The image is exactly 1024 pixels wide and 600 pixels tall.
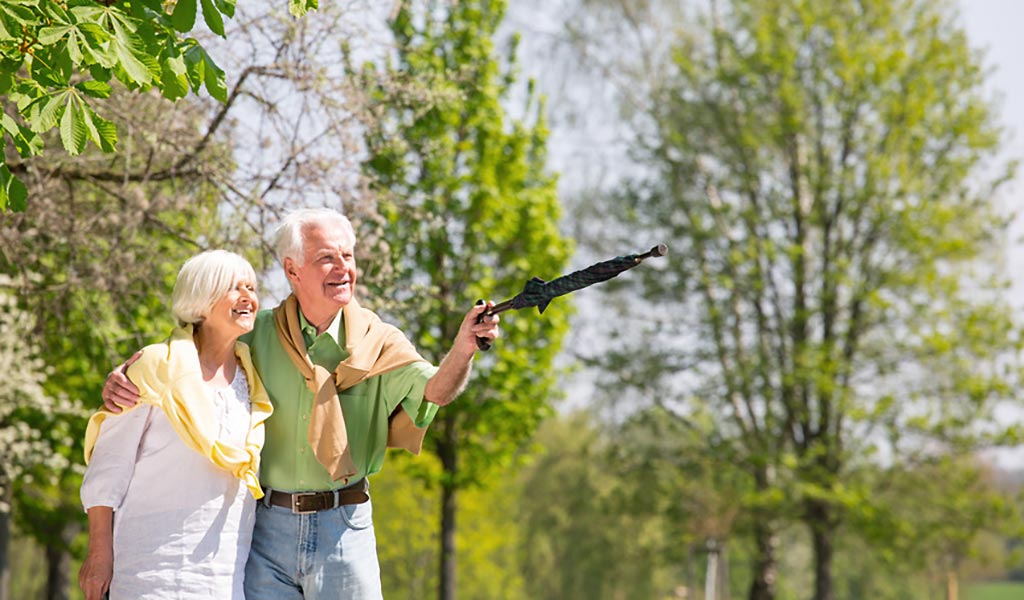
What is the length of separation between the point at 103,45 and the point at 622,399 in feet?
51.1

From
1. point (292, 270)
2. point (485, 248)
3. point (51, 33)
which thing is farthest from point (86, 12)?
point (485, 248)

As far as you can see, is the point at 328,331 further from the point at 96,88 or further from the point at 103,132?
the point at 96,88

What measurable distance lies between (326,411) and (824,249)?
48.1ft

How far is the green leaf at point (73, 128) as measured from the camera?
363 cm

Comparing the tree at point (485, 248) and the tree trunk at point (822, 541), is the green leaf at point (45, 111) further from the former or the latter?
the tree trunk at point (822, 541)

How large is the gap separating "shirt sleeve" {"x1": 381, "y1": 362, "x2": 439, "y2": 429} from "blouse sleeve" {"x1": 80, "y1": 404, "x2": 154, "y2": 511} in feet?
2.25

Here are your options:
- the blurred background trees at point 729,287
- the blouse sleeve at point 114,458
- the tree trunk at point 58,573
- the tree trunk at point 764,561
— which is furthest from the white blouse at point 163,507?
the tree trunk at point 58,573

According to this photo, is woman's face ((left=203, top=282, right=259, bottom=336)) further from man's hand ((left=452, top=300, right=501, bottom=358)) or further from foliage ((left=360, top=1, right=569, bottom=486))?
foliage ((left=360, top=1, right=569, bottom=486))

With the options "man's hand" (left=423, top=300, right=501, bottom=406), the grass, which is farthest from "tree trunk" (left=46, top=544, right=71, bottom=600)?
Result: the grass

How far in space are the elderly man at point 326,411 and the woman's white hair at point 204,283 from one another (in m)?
0.22

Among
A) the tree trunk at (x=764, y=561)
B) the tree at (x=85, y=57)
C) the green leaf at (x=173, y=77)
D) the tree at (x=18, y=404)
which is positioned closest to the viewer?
the tree at (x=85, y=57)

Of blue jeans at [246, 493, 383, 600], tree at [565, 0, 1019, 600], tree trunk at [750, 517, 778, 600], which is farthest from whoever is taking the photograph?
tree trunk at [750, 517, 778, 600]

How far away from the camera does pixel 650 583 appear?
33531 millimetres

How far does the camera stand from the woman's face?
351cm
